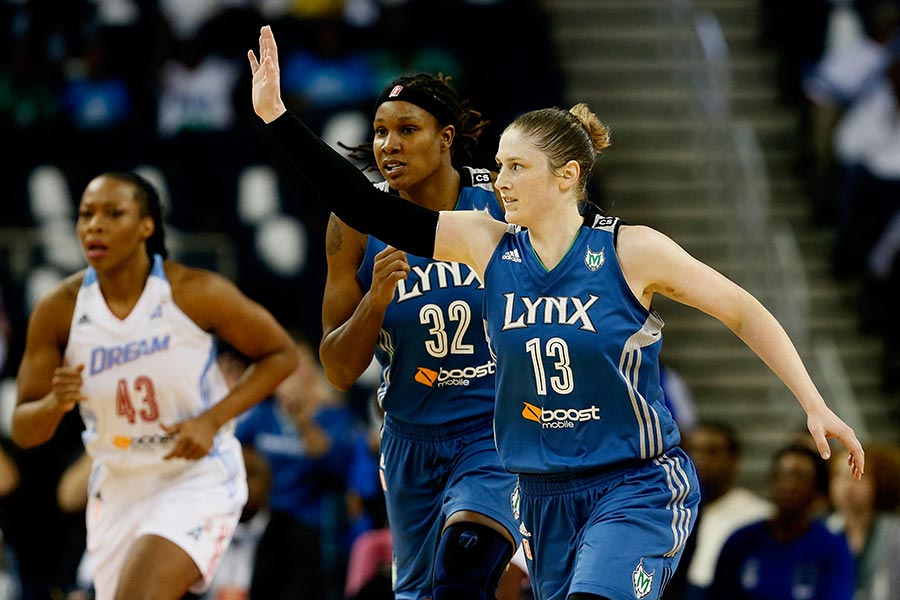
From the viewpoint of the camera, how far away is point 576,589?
16.3ft

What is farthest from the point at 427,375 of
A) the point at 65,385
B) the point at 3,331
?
the point at 3,331

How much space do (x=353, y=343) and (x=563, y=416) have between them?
96cm

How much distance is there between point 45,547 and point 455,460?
4988mm

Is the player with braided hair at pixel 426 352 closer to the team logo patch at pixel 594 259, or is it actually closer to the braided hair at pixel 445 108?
the braided hair at pixel 445 108

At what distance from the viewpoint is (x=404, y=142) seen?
19.5ft

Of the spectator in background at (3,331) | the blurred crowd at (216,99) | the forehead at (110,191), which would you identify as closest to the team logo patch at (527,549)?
the forehead at (110,191)

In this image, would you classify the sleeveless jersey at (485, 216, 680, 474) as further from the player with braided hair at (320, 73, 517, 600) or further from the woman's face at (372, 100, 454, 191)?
the woman's face at (372, 100, 454, 191)

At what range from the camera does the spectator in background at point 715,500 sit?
9.82 meters

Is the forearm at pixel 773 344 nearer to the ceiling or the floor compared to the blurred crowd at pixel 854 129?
nearer to the ceiling

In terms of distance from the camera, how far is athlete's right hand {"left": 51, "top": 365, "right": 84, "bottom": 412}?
6.51 meters

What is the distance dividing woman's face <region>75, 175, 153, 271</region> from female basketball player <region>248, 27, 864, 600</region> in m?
1.70

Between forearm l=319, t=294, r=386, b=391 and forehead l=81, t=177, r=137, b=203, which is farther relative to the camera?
forehead l=81, t=177, r=137, b=203

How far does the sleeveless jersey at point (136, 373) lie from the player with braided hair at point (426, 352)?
1.07 meters

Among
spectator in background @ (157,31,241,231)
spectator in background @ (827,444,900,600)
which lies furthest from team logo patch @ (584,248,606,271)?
spectator in background @ (157,31,241,231)
